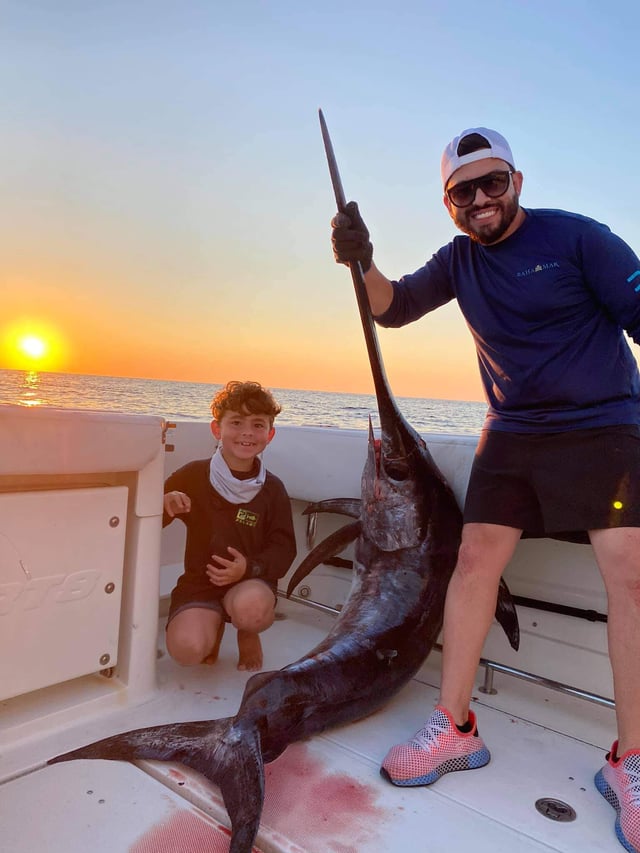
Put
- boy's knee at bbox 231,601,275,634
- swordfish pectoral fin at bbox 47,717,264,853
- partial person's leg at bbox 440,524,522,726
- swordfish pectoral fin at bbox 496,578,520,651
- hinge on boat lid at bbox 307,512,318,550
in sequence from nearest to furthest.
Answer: swordfish pectoral fin at bbox 47,717,264,853
partial person's leg at bbox 440,524,522,726
swordfish pectoral fin at bbox 496,578,520,651
boy's knee at bbox 231,601,275,634
hinge on boat lid at bbox 307,512,318,550

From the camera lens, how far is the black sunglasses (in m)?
2.20

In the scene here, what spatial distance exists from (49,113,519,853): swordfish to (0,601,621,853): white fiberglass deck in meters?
0.08

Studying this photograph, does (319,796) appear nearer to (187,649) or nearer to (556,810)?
(556,810)

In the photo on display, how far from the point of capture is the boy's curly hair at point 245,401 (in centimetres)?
279

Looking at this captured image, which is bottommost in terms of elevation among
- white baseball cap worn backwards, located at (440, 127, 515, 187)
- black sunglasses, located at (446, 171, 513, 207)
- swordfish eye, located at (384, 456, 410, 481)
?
swordfish eye, located at (384, 456, 410, 481)

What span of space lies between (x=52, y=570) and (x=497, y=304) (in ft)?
5.74

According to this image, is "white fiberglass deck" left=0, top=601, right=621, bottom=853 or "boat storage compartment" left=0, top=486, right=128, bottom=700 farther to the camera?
"boat storage compartment" left=0, top=486, right=128, bottom=700

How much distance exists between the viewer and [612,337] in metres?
2.12

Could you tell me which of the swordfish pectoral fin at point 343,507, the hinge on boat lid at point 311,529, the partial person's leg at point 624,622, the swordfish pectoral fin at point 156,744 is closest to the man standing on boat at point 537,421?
the partial person's leg at point 624,622

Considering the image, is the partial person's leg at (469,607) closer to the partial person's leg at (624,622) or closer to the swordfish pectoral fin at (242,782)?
the partial person's leg at (624,622)

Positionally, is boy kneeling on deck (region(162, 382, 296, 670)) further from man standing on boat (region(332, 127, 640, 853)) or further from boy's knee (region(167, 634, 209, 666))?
man standing on boat (region(332, 127, 640, 853))

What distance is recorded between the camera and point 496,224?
2244 millimetres

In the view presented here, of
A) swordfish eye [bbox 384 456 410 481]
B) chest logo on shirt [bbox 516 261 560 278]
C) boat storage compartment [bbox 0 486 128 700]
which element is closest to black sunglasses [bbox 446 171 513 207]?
chest logo on shirt [bbox 516 261 560 278]

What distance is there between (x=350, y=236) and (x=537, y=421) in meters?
1.01
